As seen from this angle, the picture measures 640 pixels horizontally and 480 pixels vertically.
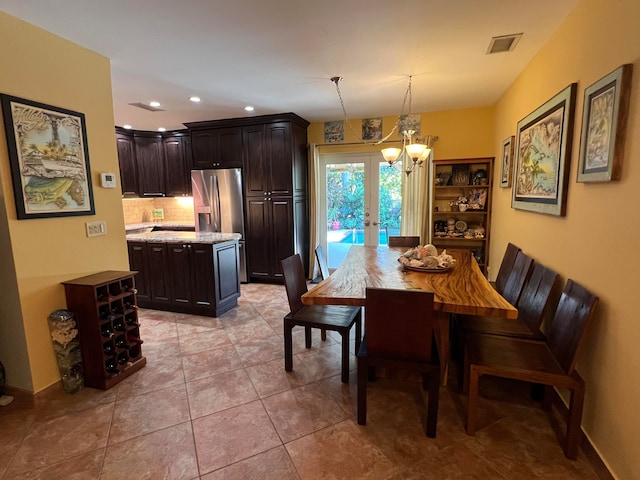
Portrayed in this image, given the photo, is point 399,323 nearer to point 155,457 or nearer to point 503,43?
point 155,457

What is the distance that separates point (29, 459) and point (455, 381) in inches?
103

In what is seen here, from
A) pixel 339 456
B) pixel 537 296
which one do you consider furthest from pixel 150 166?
pixel 537 296

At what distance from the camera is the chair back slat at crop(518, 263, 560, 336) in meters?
2.09

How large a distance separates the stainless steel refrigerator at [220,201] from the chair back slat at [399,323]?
3.51 m

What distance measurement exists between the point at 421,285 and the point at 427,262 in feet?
1.39

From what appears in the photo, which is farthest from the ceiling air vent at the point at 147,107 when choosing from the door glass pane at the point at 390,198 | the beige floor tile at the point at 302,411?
the beige floor tile at the point at 302,411

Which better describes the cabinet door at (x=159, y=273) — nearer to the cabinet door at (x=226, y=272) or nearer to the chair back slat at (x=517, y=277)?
the cabinet door at (x=226, y=272)

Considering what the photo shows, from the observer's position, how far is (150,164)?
5.71 metres

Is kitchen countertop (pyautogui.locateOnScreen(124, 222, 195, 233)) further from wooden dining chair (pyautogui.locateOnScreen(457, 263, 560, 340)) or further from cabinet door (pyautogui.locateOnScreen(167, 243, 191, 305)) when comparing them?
wooden dining chair (pyautogui.locateOnScreen(457, 263, 560, 340))

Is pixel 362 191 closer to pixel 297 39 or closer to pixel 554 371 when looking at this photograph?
pixel 297 39

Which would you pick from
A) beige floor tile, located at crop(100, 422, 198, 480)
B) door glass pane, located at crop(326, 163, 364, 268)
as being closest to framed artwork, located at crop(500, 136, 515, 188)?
door glass pane, located at crop(326, 163, 364, 268)

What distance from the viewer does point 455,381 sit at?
2352 mm

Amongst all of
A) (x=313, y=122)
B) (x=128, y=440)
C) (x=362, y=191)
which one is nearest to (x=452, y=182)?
(x=362, y=191)

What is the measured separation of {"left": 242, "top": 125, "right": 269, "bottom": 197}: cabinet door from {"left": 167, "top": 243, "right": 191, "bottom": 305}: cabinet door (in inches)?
62.6
